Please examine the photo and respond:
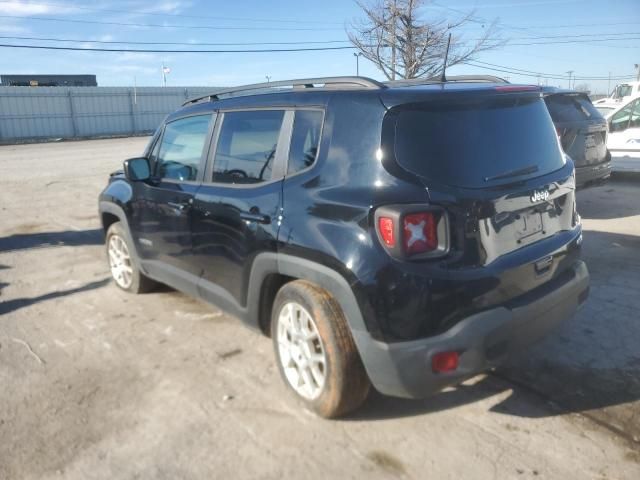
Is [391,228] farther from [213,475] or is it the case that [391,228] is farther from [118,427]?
[118,427]

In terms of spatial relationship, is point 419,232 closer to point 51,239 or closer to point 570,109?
point 570,109

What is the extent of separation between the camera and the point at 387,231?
255 cm

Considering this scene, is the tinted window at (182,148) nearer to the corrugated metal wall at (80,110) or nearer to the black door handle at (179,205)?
the black door handle at (179,205)

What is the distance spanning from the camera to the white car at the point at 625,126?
32.6ft

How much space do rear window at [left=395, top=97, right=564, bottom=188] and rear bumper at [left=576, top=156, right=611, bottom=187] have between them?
210 inches

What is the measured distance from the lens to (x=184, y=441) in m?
2.93

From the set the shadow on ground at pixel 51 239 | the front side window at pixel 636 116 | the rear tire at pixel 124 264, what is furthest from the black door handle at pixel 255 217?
the front side window at pixel 636 116

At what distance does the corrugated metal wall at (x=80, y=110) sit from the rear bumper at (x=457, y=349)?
31825 millimetres

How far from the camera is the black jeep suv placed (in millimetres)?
2562

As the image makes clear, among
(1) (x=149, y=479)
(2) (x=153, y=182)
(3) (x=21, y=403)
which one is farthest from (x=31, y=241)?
(1) (x=149, y=479)

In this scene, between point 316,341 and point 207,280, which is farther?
point 207,280

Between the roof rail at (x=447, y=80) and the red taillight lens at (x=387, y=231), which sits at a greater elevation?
the roof rail at (x=447, y=80)

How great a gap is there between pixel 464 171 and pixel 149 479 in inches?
83.4

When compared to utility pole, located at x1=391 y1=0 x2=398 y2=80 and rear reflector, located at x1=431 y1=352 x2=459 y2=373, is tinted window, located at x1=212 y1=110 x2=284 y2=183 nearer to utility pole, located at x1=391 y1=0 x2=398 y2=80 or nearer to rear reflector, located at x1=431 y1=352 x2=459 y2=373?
rear reflector, located at x1=431 y1=352 x2=459 y2=373
